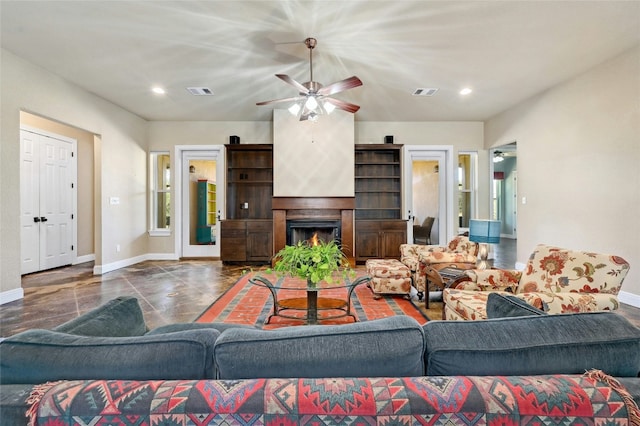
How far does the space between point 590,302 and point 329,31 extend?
10.9ft

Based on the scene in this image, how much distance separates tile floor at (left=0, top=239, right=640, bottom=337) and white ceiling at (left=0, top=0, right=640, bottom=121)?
121 inches

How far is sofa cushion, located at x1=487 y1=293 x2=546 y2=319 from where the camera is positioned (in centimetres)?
110

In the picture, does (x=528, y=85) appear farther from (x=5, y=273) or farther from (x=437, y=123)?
(x=5, y=273)

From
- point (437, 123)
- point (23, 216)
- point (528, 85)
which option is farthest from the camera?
point (437, 123)

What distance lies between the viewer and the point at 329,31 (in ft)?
11.0

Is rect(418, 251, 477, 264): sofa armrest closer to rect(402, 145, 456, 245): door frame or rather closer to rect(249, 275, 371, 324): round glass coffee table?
rect(249, 275, 371, 324): round glass coffee table

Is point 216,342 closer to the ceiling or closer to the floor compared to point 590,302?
closer to the ceiling

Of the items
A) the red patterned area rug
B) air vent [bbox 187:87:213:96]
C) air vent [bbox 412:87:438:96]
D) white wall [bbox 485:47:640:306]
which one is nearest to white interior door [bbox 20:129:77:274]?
air vent [bbox 187:87:213:96]

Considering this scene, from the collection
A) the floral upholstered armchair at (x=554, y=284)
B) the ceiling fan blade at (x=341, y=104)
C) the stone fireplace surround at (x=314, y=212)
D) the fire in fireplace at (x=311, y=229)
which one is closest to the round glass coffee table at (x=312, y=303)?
the floral upholstered armchair at (x=554, y=284)

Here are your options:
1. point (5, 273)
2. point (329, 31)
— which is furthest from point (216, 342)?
point (5, 273)

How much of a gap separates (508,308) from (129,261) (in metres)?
6.89

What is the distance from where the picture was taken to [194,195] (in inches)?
281

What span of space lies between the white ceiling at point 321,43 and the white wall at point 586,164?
319mm

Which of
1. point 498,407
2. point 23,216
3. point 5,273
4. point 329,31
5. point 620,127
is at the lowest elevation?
point 5,273
